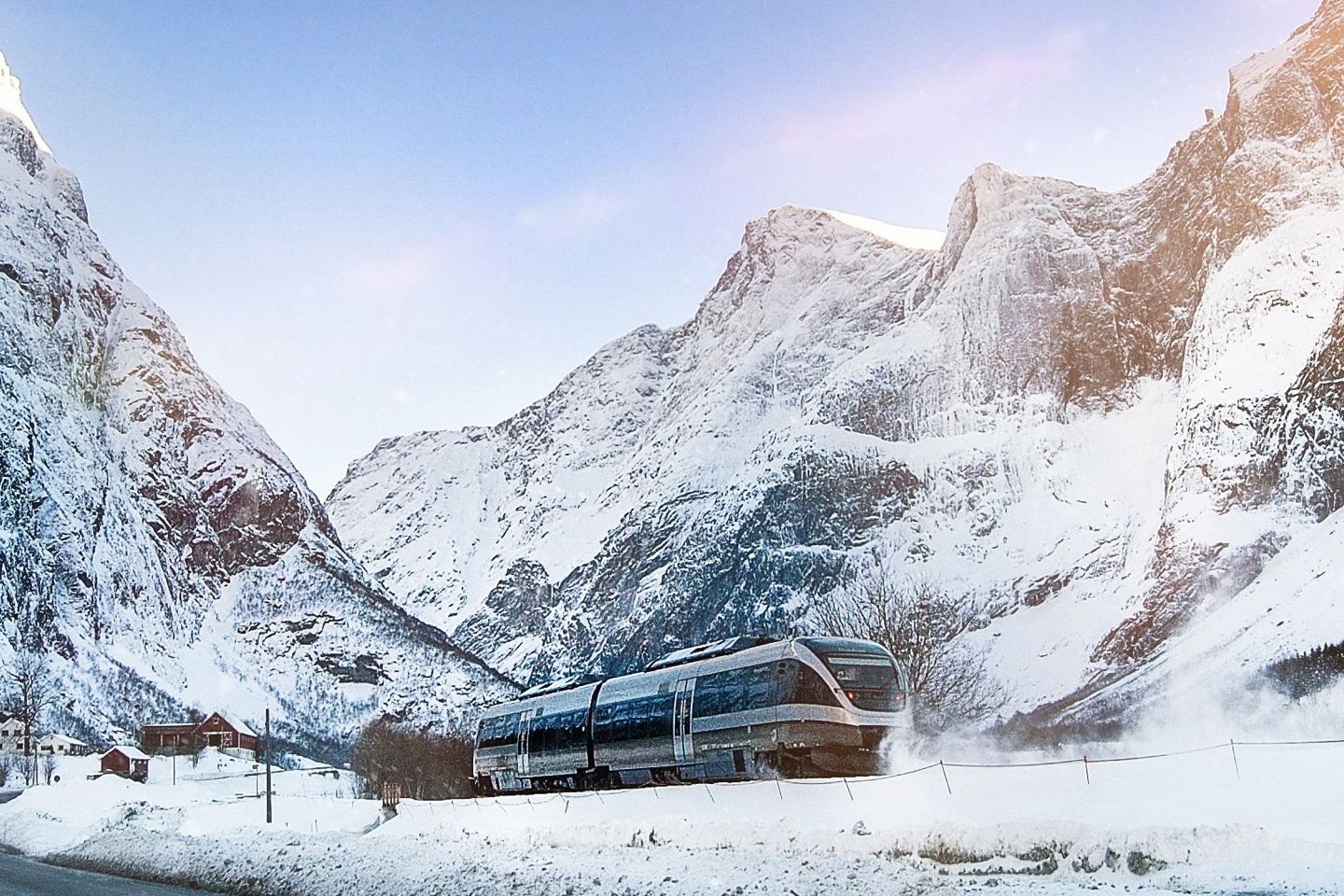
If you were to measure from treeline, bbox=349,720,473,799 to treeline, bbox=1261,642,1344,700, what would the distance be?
283ft

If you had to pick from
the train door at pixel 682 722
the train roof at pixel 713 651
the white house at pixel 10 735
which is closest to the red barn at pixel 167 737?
the white house at pixel 10 735

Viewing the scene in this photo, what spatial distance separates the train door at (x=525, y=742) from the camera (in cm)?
5469

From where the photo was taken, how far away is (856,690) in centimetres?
4044

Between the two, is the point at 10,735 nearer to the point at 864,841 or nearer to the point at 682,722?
the point at 682,722

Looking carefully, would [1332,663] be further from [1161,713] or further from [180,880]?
[180,880]

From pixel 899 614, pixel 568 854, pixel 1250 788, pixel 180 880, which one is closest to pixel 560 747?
pixel 180 880

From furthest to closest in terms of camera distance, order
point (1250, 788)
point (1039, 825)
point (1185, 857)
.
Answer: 1. point (1250, 788)
2. point (1039, 825)
3. point (1185, 857)

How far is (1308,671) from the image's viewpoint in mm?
138375

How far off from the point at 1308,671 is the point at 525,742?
4408 inches

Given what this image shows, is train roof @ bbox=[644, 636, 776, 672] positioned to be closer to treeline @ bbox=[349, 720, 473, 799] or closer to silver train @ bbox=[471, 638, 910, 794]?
silver train @ bbox=[471, 638, 910, 794]

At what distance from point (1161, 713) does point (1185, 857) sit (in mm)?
150577

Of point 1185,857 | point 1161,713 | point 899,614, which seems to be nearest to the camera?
point 1185,857

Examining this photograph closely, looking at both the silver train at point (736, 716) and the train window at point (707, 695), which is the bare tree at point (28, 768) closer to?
the silver train at point (736, 716)

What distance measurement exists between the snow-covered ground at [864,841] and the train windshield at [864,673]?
615 cm
